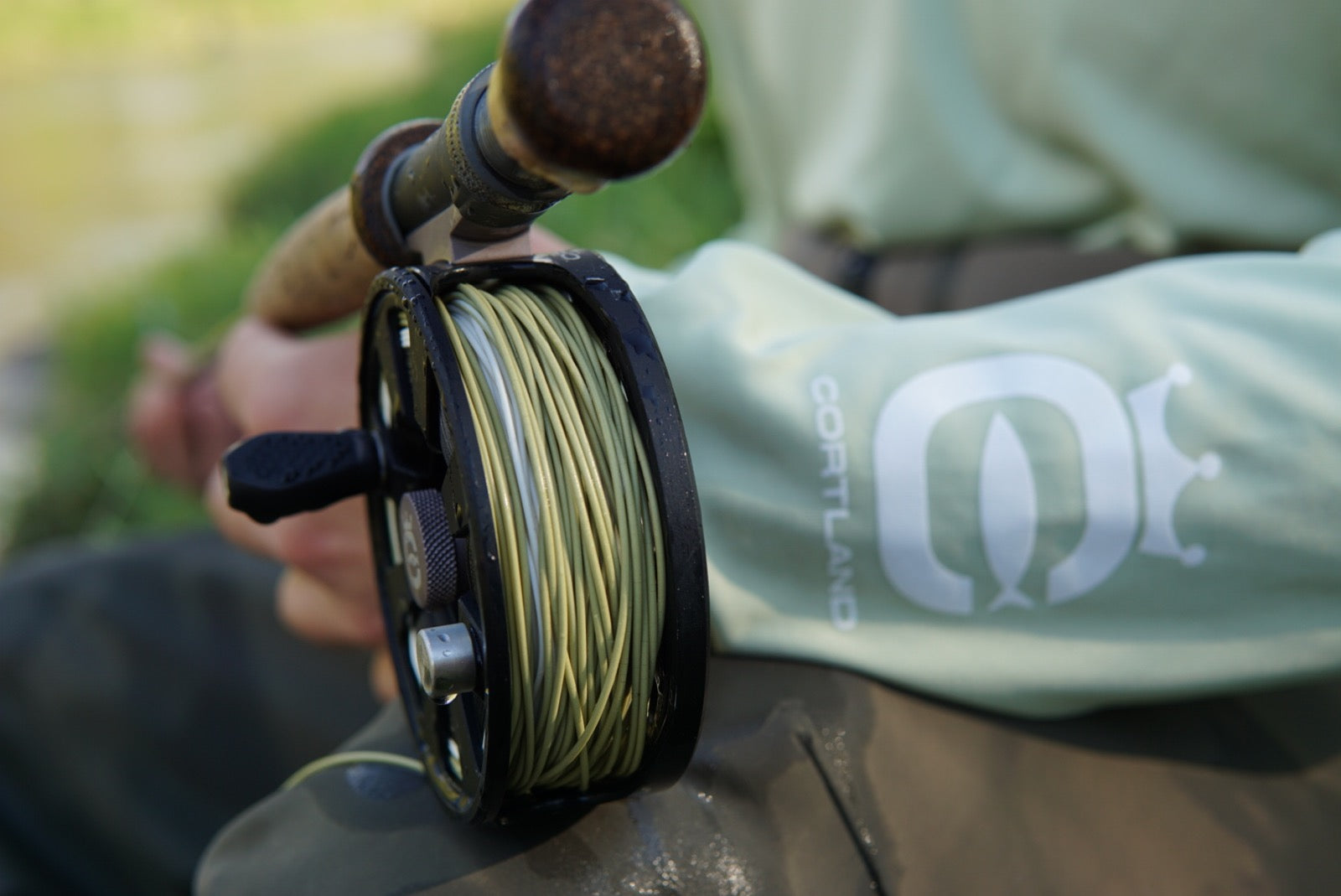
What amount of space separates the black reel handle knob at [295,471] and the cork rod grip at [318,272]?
7.2 inches

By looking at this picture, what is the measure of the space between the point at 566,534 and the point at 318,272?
0.54 metres

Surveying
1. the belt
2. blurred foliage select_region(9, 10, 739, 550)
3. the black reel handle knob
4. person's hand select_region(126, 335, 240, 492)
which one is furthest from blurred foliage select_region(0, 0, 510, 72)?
the black reel handle knob

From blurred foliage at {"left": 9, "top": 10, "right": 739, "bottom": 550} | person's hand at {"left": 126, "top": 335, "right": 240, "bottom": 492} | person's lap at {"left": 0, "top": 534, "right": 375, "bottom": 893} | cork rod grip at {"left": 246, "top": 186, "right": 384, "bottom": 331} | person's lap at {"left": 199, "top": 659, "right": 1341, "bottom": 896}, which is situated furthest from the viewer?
blurred foliage at {"left": 9, "top": 10, "right": 739, "bottom": 550}

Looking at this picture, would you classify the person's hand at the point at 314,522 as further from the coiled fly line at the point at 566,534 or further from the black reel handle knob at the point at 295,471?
the coiled fly line at the point at 566,534

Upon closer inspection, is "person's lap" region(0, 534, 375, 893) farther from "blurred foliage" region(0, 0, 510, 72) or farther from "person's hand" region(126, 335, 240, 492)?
"blurred foliage" region(0, 0, 510, 72)

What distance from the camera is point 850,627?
952 millimetres

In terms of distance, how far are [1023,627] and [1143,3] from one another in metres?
0.75

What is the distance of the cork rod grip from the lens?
107 centimetres

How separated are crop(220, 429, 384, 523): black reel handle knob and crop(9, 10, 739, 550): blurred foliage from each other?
246 centimetres

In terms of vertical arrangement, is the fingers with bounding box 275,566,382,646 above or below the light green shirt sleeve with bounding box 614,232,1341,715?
below

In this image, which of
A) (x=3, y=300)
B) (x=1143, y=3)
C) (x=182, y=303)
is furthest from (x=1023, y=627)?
(x=3, y=300)

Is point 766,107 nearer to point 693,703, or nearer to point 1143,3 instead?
point 1143,3

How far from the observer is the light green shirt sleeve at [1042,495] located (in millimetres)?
929

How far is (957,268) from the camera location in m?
1.60
